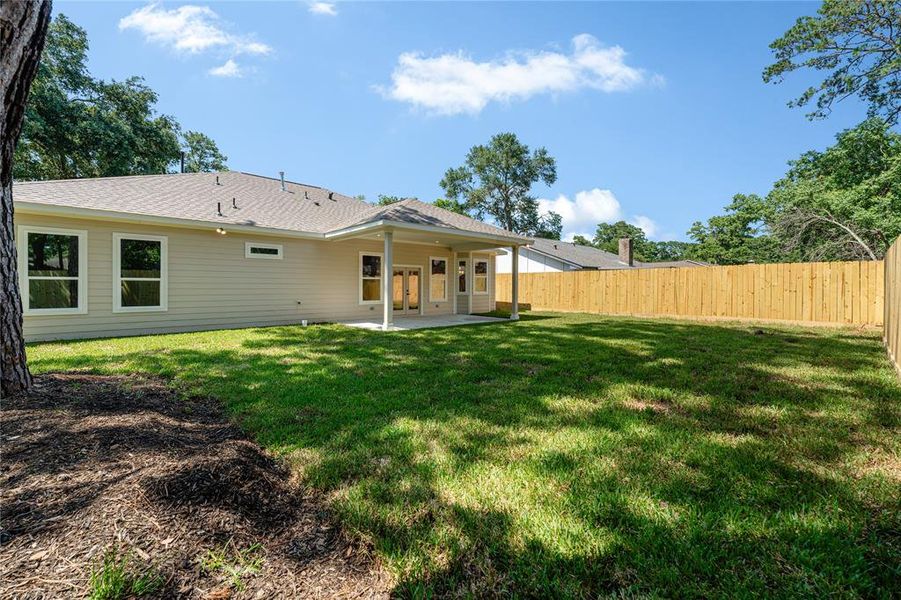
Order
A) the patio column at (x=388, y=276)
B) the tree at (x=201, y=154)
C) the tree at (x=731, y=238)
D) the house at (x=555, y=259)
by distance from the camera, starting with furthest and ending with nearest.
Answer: the tree at (x=731, y=238)
the house at (x=555, y=259)
the tree at (x=201, y=154)
the patio column at (x=388, y=276)

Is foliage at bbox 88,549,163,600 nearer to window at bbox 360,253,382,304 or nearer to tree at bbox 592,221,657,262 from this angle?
window at bbox 360,253,382,304

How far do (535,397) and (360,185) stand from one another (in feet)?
123

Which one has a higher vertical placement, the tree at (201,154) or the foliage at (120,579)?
the tree at (201,154)

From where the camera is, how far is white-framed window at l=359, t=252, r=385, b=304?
41.3ft

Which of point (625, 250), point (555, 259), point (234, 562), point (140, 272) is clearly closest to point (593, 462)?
point (234, 562)

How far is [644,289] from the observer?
14.1 metres

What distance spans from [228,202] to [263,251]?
6.33 ft

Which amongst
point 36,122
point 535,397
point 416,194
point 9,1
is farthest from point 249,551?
point 416,194

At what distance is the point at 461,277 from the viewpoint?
15375 millimetres

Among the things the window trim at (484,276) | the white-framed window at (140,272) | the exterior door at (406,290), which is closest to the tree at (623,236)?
the window trim at (484,276)

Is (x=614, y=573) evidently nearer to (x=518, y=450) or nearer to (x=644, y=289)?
(x=518, y=450)

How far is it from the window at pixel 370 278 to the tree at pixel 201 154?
18.1m

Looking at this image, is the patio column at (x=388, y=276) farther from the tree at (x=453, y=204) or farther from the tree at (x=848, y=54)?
the tree at (x=453, y=204)

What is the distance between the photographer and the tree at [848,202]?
15422mm
